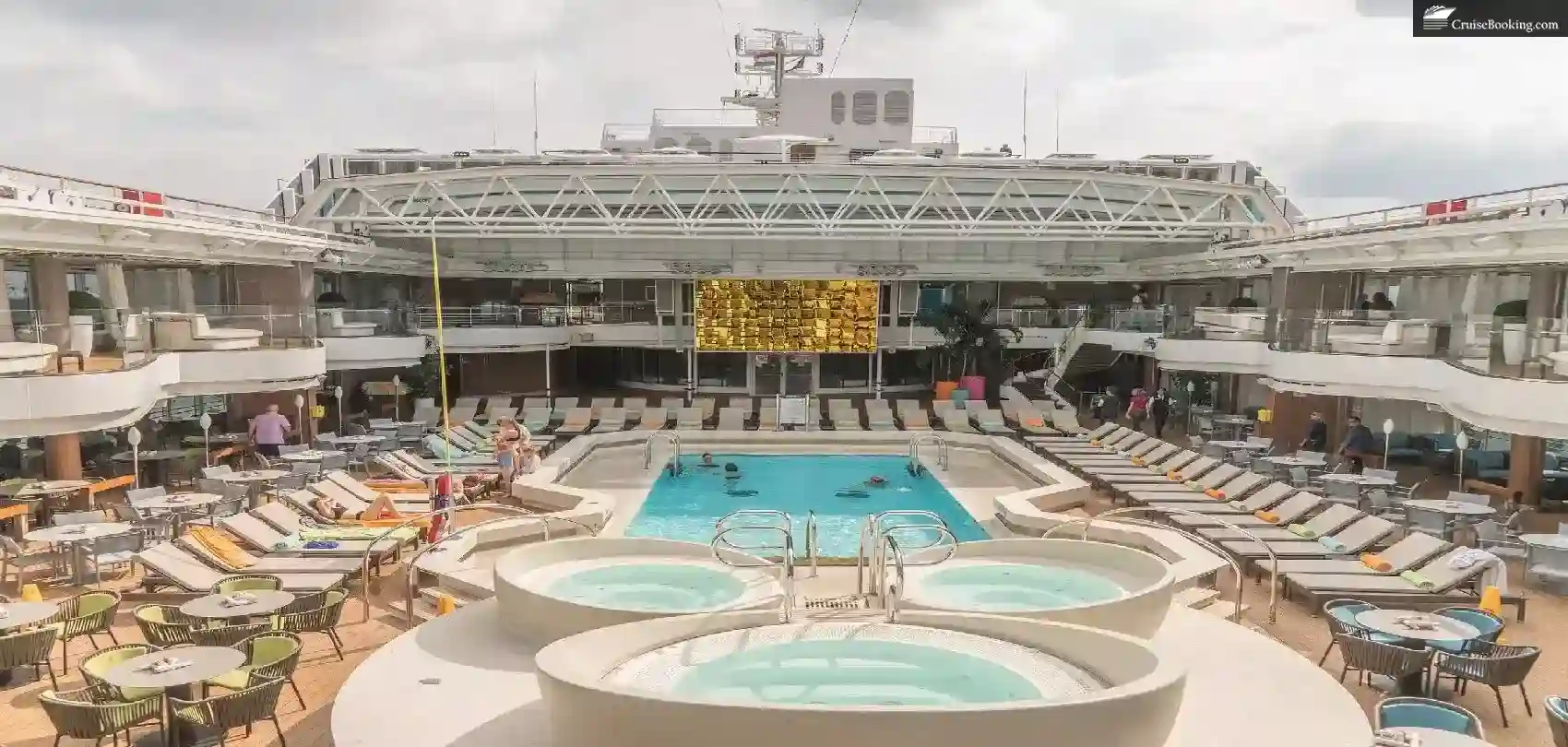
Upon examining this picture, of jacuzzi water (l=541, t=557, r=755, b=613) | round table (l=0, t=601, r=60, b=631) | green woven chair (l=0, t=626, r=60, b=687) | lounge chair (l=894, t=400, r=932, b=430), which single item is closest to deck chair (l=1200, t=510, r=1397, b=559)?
jacuzzi water (l=541, t=557, r=755, b=613)

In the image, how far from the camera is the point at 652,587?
7961 mm

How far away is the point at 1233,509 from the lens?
39.8 feet

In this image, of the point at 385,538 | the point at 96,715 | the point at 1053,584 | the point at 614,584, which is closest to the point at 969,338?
the point at 1053,584

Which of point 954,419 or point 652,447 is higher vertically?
point 954,419

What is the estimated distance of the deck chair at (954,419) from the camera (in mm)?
20188

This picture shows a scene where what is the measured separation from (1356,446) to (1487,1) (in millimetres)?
9074

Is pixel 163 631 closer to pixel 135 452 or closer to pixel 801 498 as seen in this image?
pixel 135 452

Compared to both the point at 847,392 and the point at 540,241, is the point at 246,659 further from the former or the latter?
the point at 847,392

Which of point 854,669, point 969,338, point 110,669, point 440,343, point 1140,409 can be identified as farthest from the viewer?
point 969,338

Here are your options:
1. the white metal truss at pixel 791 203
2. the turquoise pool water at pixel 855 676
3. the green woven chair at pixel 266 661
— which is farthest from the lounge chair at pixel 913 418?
the green woven chair at pixel 266 661

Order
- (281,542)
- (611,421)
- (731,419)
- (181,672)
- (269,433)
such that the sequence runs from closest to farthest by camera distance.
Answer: (181,672) → (281,542) → (269,433) → (611,421) → (731,419)

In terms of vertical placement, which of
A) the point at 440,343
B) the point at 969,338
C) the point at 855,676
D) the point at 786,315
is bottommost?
the point at 855,676

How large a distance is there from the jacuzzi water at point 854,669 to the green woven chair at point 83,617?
473 centimetres

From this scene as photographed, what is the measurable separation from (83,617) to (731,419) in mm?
14564
